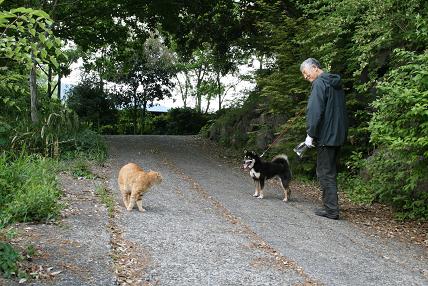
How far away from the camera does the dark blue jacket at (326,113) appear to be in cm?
780

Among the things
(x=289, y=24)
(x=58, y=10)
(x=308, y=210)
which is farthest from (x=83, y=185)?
(x=58, y=10)

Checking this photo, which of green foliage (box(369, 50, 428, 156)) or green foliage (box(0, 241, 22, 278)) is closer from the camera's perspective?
green foliage (box(0, 241, 22, 278))

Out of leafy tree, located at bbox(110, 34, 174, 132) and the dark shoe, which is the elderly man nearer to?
the dark shoe

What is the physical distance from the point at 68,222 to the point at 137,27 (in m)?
14.1

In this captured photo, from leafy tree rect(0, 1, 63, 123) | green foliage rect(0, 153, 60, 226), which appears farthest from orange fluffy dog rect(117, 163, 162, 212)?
leafy tree rect(0, 1, 63, 123)

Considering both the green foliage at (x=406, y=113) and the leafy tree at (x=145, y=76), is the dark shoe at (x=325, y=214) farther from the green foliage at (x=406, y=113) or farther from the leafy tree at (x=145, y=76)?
the leafy tree at (x=145, y=76)

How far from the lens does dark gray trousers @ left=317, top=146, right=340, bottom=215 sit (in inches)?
314

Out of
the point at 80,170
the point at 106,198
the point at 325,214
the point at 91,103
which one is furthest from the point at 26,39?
the point at 91,103

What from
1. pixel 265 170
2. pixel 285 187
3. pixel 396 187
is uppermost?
pixel 265 170

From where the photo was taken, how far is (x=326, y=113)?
309 inches

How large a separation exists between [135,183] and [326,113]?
126 inches

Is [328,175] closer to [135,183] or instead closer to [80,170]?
[135,183]

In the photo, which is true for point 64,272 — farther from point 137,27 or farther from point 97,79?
point 97,79

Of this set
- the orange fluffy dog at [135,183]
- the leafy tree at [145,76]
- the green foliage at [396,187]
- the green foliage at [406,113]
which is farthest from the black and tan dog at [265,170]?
the leafy tree at [145,76]
